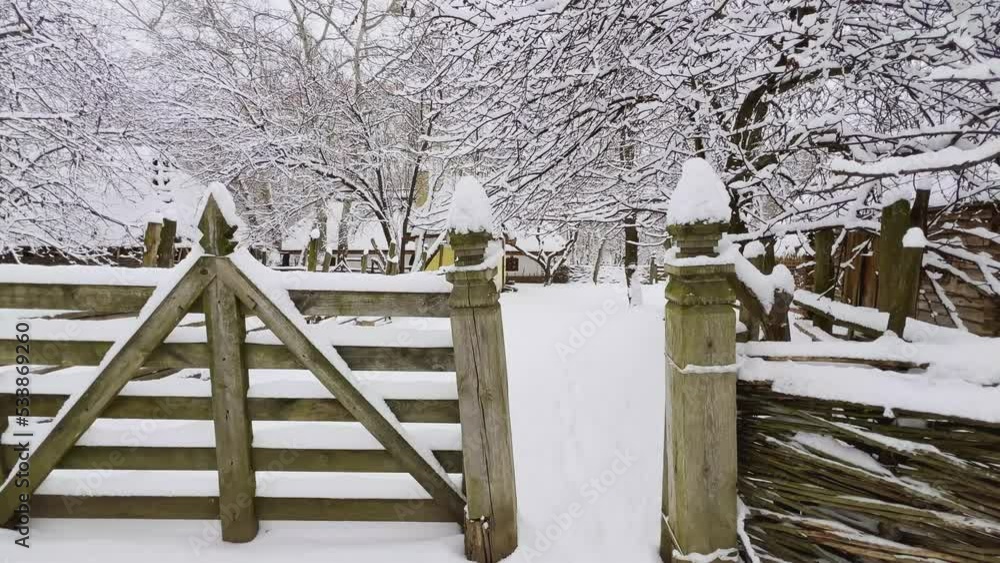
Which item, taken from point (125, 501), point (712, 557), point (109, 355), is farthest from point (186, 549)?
point (712, 557)

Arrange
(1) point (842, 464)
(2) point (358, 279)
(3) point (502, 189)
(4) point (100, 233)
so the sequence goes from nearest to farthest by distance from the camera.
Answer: (1) point (842, 464) → (2) point (358, 279) → (3) point (502, 189) → (4) point (100, 233)

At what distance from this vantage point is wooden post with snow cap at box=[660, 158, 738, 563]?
196 cm

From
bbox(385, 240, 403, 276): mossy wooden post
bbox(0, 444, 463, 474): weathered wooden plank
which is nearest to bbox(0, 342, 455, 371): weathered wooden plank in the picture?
bbox(0, 444, 463, 474): weathered wooden plank

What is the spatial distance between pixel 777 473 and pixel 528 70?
3641 mm

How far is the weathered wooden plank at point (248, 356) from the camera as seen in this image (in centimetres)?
222

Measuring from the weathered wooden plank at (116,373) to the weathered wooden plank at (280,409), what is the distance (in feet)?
0.28

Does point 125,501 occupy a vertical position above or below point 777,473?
below

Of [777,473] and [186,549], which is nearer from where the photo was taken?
[777,473]

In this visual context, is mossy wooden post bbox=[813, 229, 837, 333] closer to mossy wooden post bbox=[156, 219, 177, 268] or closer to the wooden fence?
the wooden fence

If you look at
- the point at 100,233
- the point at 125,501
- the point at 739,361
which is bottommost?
the point at 125,501

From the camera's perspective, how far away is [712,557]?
79.4 inches

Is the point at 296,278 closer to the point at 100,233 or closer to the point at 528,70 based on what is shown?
the point at 528,70

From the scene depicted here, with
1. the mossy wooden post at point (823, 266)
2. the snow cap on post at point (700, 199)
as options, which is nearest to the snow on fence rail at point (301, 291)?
the snow cap on post at point (700, 199)

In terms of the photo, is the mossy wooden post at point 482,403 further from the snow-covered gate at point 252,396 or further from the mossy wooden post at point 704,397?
the mossy wooden post at point 704,397
